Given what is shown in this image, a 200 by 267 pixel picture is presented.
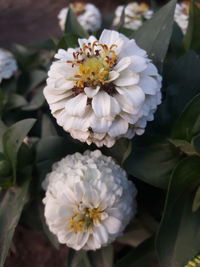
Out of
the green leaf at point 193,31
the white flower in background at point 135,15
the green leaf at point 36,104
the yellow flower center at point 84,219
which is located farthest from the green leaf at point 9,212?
the white flower in background at point 135,15

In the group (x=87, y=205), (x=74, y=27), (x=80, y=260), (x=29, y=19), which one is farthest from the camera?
(x=29, y=19)

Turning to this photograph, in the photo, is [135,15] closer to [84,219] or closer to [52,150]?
[52,150]

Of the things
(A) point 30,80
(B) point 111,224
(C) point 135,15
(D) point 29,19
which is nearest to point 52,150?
(B) point 111,224

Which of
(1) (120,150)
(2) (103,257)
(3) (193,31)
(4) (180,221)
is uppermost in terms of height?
(3) (193,31)

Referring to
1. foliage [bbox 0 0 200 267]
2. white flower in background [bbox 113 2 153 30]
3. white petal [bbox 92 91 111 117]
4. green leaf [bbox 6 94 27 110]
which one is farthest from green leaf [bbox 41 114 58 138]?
white flower in background [bbox 113 2 153 30]

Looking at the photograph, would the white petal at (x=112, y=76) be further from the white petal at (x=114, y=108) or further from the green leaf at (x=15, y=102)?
the green leaf at (x=15, y=102)

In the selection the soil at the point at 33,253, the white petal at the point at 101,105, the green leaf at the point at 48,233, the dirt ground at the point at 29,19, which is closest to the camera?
the white petal at the point at 101,105
